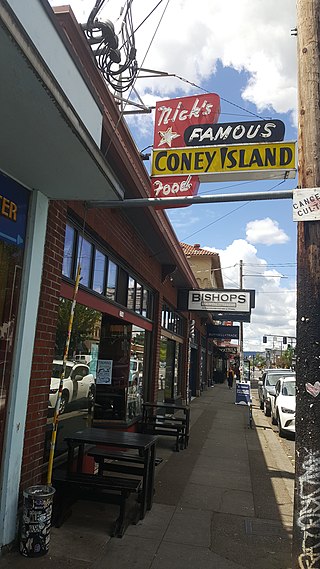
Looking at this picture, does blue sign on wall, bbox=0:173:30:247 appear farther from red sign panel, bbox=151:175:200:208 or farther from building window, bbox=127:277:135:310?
building window, bbox=127:277:135:310

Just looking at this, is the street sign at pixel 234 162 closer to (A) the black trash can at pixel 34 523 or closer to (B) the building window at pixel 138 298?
(A) the black trash can at pixel 34 523

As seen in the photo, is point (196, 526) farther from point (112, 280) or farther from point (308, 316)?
point (112, 280)

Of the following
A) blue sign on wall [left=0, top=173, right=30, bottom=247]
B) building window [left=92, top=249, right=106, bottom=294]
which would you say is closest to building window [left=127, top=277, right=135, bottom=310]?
building window [left=92, top=249, right=106, bottom=294]

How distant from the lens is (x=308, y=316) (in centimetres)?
351

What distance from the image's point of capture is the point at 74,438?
524 cm

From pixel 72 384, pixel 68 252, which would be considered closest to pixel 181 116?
pixel 68 252

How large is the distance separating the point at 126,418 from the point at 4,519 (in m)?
4.73

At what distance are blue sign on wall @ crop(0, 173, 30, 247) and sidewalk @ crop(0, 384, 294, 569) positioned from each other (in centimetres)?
284

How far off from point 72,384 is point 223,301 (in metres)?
8.57

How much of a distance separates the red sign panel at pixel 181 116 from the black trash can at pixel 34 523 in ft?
13.0

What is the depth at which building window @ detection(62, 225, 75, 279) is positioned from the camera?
5.39m

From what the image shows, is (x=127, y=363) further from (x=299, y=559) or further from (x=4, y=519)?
(x=299, y=559)

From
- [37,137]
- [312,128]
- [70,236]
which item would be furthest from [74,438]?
[312,128]

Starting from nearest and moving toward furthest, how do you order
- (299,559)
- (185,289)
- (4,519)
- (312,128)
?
(299,559) < (312,128) < (4,519) < (185,289)
